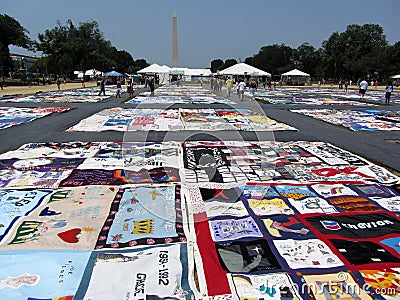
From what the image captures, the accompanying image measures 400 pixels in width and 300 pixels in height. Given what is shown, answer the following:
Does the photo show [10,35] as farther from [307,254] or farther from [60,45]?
[307,254]

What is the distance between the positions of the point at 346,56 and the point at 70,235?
67965 millimetres

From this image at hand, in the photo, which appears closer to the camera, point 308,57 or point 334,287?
point 334,287

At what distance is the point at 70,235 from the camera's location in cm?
359

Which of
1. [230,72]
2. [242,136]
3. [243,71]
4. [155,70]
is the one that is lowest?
[242,136]

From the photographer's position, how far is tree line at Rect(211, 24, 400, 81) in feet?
177

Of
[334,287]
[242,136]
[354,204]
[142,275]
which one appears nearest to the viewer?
[334,287]

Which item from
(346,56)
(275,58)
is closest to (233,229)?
(346,56)

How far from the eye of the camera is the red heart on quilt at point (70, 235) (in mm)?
3496

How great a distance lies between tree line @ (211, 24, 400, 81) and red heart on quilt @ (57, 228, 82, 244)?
1929 inches

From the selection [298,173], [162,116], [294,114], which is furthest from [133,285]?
[294,114]

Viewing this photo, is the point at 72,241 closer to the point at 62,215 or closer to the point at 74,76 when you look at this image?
the point at 62,215

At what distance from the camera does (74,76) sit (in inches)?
2306

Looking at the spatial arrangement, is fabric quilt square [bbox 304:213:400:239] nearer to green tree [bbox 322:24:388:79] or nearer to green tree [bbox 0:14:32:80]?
green tree [bbox 0:14:32:80]

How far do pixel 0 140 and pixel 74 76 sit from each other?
5424cm
